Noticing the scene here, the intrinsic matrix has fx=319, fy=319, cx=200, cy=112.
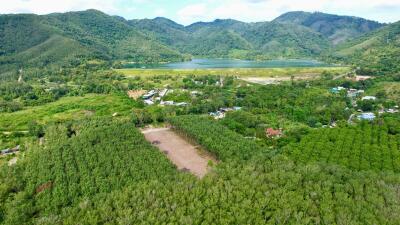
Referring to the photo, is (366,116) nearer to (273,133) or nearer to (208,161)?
(273,133)

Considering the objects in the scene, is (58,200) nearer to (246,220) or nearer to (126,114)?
(246,220)

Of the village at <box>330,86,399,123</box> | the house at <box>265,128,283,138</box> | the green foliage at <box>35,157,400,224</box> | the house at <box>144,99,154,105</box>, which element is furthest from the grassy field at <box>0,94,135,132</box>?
the village at <box>330,86,399,123</box>

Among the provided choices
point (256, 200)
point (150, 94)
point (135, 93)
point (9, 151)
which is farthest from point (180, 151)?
point (135, 93)

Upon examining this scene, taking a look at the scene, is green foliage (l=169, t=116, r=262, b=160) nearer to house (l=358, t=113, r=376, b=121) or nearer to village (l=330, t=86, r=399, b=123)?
village (l=330, t=86, r=399, b=123)

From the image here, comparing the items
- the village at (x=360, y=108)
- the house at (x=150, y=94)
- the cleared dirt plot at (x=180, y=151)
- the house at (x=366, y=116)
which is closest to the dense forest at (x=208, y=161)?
the house at (x=366, y=116)

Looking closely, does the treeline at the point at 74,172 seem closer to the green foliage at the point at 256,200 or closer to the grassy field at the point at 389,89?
the green foliage at the point at 256,200

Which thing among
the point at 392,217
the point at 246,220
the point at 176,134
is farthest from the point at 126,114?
the point at 392,217
